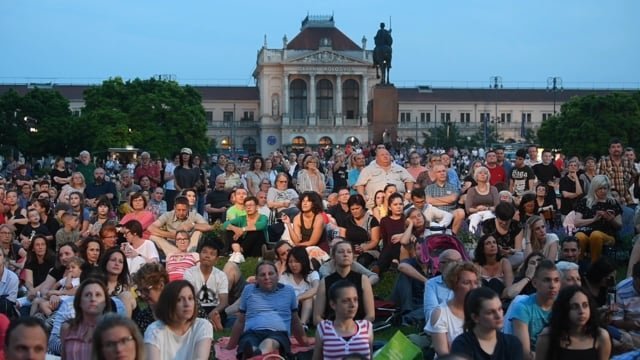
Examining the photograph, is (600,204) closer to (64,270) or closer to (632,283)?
(632,283)

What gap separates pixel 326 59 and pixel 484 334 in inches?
3768

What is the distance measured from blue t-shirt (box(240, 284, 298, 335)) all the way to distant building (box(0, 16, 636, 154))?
85.6 m

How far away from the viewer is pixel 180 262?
10977mm

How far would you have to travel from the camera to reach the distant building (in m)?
100

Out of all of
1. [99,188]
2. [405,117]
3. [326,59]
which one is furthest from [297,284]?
[405,117]

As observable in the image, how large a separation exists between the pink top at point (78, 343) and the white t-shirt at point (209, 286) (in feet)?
10.1

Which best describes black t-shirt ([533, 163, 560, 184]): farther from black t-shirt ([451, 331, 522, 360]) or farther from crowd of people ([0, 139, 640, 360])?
black t-shirt ([451, 331, 522, 360])

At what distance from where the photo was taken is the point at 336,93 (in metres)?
102

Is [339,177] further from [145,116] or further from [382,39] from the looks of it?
[145,116]

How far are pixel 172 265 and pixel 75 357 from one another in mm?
4371

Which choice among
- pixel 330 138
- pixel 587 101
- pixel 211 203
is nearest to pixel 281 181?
pixel 211 203

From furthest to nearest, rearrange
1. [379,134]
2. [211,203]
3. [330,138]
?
1. [330,138]
2. [379,134]
3. [211,203]

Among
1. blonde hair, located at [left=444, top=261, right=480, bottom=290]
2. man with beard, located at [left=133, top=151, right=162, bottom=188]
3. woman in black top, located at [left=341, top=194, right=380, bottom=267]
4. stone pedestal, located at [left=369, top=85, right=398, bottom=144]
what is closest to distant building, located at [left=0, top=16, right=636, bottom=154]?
stone pedestal, located at [left=369, top=85, right=398, bottom=144]

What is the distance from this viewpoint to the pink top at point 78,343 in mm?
6566
